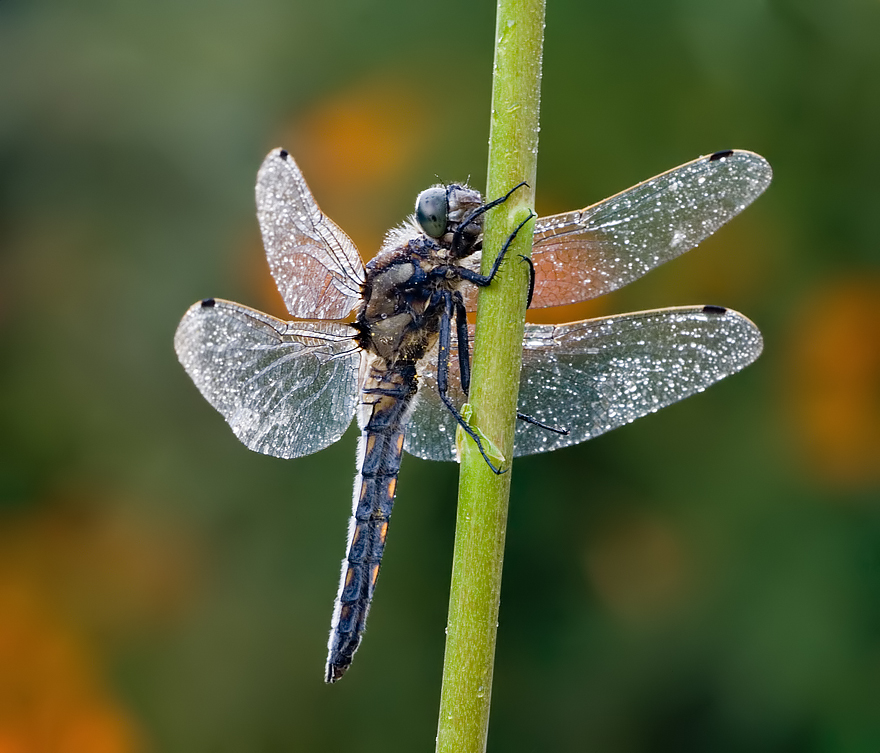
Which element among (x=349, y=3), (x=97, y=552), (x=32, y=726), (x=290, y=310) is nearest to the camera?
(x=290, y=310)

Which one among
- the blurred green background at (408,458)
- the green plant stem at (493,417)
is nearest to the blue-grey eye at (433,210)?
the green plant stem at (493,417)

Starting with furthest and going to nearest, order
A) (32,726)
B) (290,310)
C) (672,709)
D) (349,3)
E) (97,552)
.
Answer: (349,3) < (97,552) < (32,726) < (672,709) < (290,310)

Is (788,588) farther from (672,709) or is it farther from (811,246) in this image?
(811,246)

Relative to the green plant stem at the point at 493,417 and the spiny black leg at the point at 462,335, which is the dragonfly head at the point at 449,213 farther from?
the green plant stem at the point at 493,417

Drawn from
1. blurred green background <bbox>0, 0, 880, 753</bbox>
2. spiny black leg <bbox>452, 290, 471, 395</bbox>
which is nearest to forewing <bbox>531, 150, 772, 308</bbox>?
spiny black leg <bbox>452, 290, 471, 395</bbox>

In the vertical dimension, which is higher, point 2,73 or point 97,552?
point 2,73

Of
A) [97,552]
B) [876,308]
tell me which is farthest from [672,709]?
[97,552]
